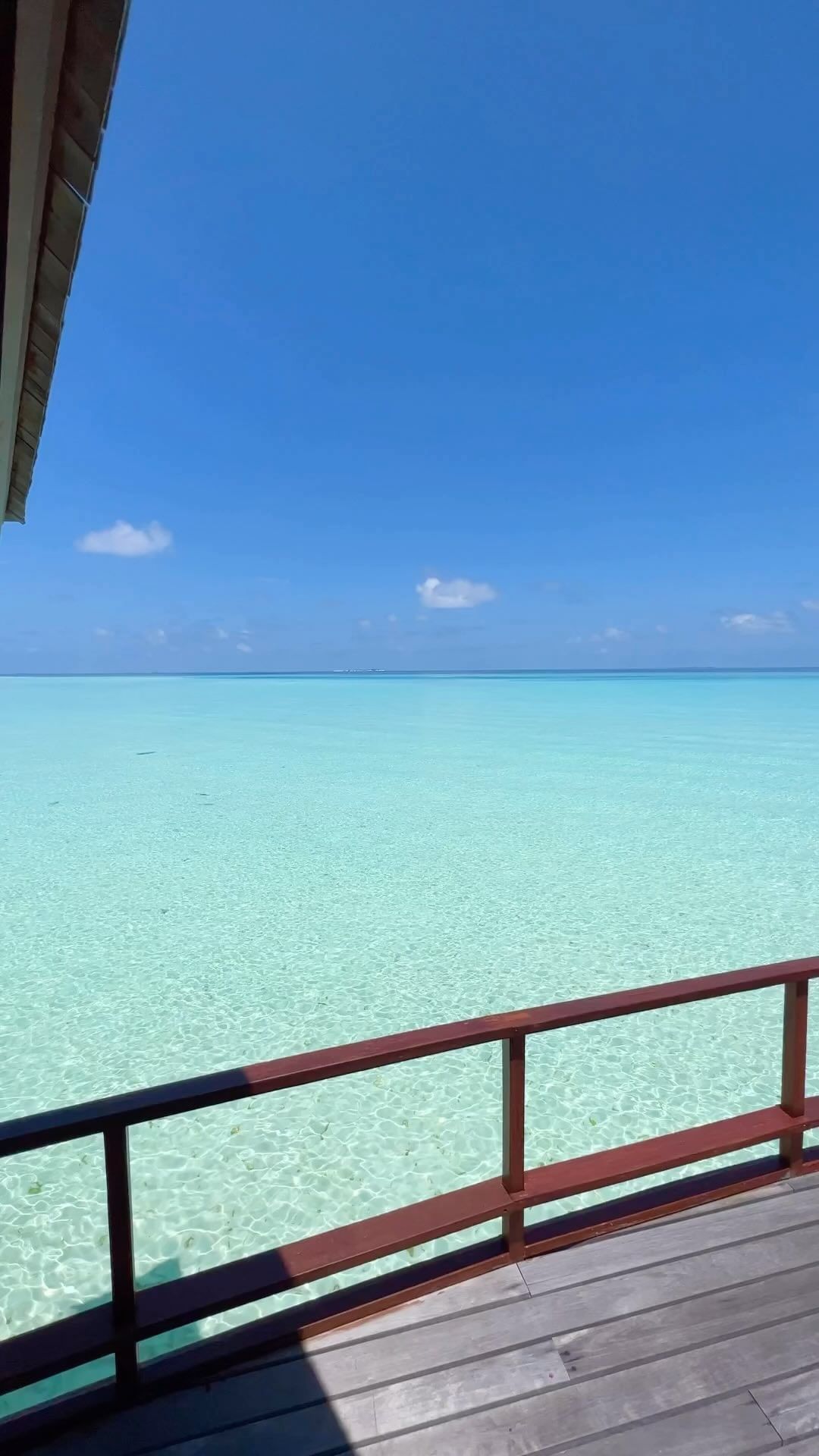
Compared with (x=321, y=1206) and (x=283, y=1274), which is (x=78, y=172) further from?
(x=321, y=1206)

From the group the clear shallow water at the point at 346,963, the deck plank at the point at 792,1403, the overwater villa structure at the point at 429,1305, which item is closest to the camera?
the overwater villa structure at the point at 429,1305

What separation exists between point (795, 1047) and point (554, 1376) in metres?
0.97

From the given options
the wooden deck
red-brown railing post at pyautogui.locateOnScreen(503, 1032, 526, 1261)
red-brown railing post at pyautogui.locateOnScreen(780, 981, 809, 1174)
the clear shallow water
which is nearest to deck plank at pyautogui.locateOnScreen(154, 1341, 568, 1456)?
the wooden deck

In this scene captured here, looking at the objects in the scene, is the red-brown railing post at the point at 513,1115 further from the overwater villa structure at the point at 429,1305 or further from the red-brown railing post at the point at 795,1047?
the red-brown railing post at the point at 795,1047

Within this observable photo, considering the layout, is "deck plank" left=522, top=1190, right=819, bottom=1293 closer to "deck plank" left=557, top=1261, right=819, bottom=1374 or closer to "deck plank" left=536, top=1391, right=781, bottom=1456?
"deck plank" left=557, top=1261, right=819, bottom=1374

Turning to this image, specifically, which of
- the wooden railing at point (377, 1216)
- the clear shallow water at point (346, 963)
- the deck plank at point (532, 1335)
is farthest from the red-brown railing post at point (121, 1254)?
the clear shallow water at point (346, 963)

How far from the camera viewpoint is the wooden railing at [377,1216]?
4.27 feet

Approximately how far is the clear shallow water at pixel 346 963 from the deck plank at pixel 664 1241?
4.82 feet

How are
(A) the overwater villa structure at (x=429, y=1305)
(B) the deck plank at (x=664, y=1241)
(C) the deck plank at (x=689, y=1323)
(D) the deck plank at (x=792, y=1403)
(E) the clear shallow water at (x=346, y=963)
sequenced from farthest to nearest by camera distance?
(E) the clear shallow water at (x=346, y=963) → (B) the deck plank at (x=664, y=1241) → (C) the deck plank at (x=689, y=1323) → (D) the deck plank at (x=792, y=1403) → (A) the overwater villa structure at (x=429, y=1305)

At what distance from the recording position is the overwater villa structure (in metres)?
1.27

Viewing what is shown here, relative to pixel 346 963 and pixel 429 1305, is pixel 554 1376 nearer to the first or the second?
pixel 429 1305

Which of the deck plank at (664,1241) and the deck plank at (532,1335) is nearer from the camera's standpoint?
the deck plank at (532,1335)

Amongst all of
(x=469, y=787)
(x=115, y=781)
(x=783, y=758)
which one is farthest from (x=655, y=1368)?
Answer: (x=783, y=758)

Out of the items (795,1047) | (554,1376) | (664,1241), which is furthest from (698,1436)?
(795,1047)
